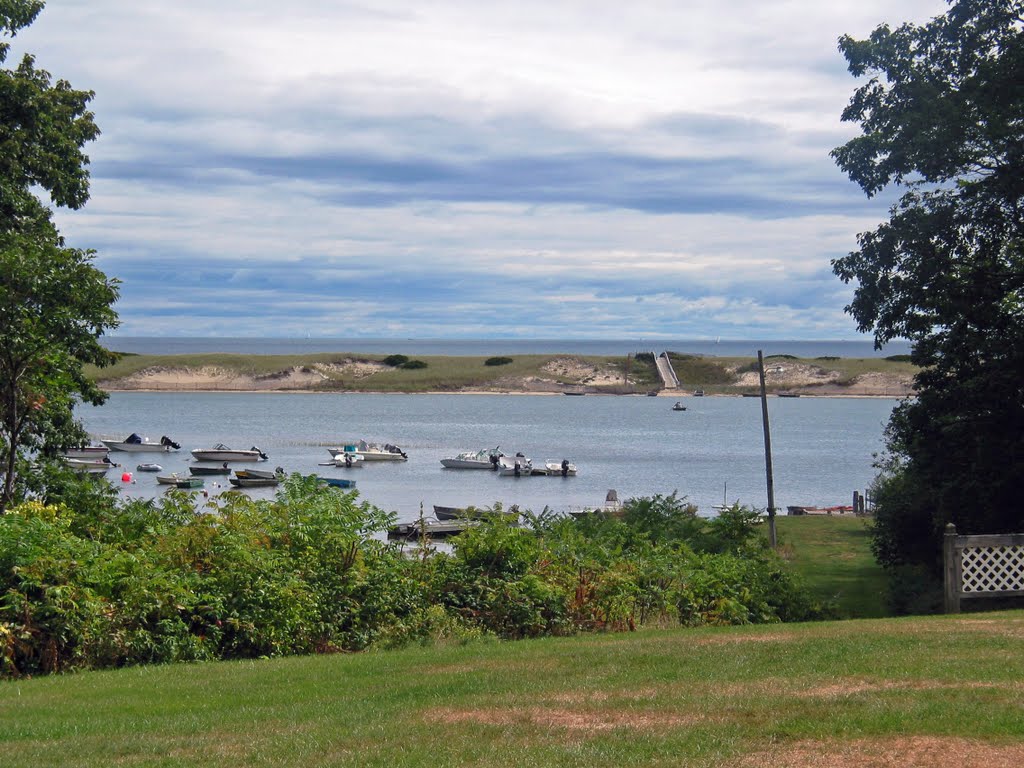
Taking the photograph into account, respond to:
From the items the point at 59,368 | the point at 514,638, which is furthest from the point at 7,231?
the point at 514,638

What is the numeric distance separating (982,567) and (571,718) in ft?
30.1

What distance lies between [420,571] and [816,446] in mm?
90385

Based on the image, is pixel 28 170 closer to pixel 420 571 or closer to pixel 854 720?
pixel 420 571

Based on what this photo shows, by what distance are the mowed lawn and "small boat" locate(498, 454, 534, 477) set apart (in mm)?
62639

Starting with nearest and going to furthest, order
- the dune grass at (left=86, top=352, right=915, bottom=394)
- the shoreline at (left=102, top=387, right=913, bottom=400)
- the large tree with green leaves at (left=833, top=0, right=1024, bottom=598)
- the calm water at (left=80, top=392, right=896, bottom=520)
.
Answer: the large tree with green leaves at (left=833, top=0, right=1024, bottom=598) → the calm water at (left=80, top=392, right=896, bottom=520) → the shoreline at (left=102, top=387, right=913, bottom=400) → the dune grass at (left=86, top=352, right=915, bottom=394)

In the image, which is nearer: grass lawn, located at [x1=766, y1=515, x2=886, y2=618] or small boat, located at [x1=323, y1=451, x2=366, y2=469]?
grass lawn, located at [x1=766, y1=515, x2=886, y2=618]

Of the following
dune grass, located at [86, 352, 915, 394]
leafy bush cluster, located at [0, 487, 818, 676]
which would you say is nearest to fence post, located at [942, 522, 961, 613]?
leafy bush cluster, located at [0, 487, 818, 676]

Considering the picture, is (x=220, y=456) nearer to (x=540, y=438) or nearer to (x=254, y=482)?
(x=254, y=482)

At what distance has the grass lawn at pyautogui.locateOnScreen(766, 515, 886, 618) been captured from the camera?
901 inches

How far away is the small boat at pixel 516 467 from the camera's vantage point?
7444 centimetres

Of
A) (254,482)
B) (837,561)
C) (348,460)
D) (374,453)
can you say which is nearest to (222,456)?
(348,460)

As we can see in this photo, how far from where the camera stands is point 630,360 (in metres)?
184

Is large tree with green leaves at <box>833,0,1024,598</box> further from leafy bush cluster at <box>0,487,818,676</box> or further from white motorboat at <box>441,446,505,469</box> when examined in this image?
white motorboat at <box>441,446,505,469</box>

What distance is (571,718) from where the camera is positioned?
321 inches
